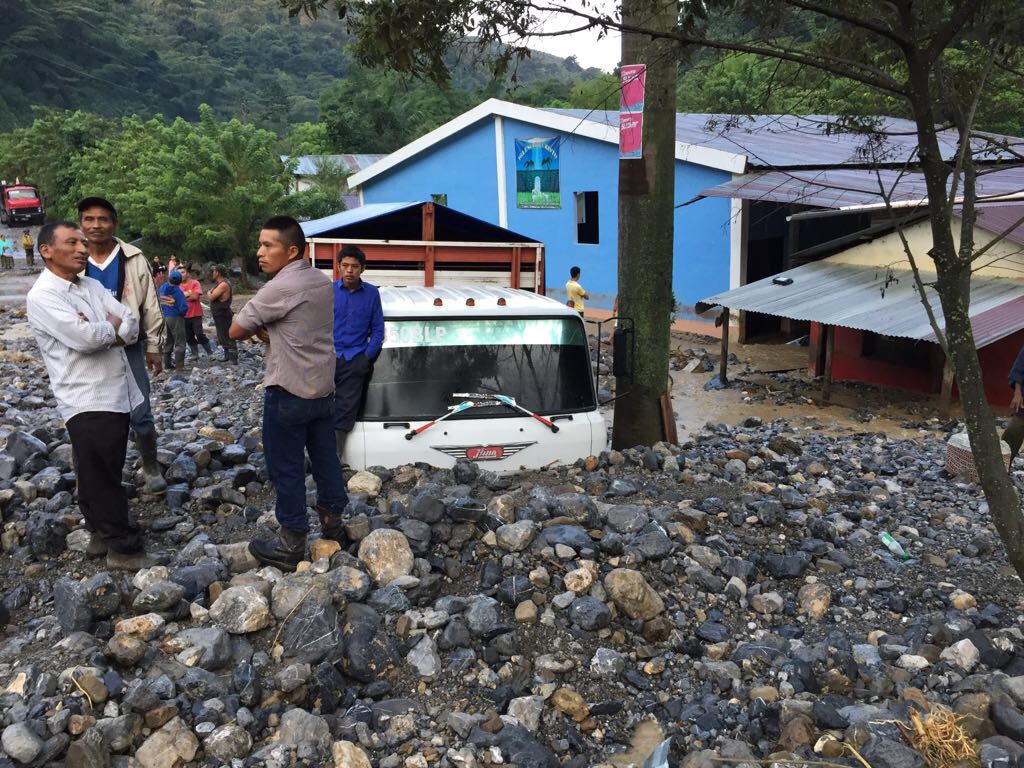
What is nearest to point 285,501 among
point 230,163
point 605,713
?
point 605,713

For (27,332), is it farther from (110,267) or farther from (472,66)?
(472,66)

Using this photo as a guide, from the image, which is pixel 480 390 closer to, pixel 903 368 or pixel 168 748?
pixel 168 748

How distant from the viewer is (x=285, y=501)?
4.40 m

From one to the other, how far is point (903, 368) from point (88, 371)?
1198cm

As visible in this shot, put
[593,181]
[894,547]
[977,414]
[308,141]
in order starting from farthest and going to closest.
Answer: [308,141]
[593,181]
[894,547]
[977,414]

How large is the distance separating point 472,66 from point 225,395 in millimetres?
8225

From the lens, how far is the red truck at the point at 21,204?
46656 mm

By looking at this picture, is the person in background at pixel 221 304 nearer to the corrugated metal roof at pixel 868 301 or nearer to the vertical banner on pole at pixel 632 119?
the corrugated metal roof at pixel 868 301

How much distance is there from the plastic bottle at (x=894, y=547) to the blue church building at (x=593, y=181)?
10827 mm

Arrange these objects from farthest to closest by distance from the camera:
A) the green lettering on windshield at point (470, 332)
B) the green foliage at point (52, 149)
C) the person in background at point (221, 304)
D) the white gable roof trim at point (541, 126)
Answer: the green foliage at point (52, 149)
the white gable roof trim at point (541, 126)
the person in background at point (221, 304)
the green lettering on windshield at point (470, 332)

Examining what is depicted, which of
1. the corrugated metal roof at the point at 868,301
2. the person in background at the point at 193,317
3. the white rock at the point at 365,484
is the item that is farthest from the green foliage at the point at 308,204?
the white rock at the point at 365,484

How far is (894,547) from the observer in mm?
5398

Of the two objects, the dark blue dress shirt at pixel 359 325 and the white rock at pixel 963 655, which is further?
the dark blue dress shirt at pixel 359 325

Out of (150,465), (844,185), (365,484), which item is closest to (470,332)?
(365,484)
